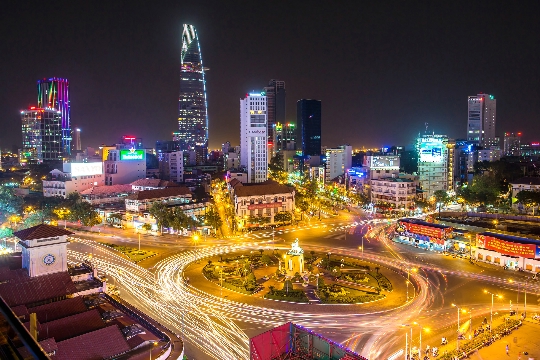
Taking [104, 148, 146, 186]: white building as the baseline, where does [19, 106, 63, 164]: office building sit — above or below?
above

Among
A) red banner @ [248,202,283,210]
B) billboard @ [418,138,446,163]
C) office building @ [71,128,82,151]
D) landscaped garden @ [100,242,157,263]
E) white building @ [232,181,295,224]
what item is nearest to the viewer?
landscaped garden @ [100,242,157,263]

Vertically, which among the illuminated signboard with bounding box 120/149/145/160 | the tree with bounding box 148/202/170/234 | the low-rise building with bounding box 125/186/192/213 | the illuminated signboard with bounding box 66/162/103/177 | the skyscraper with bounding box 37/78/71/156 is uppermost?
the skyscraper with bounding box 37/78/71/156

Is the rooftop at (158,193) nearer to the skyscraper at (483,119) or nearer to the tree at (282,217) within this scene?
the tree at (282,217)

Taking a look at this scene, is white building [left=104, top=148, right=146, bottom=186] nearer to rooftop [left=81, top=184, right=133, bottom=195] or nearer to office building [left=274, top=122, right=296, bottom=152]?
rooftop [left=81, top=184, right=133, bottom=195]

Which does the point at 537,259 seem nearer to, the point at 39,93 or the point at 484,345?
the point at 484,345

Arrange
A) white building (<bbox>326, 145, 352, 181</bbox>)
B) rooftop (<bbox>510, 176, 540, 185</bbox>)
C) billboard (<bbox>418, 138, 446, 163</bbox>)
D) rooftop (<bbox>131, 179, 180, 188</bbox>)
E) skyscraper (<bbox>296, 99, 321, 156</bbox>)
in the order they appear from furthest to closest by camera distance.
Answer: skyscraper (<bbox>296, 99, 321, 156</bbox>)
white building (<bbox>326, 145, 352, 181</bbox>)
billboard (<bbox>418, 138, 446, 163</bbox>)
rooftop (<bbox>131, 179, 180, 188</bbox>)
rooftop (<bbox>510, 176, 540, 185</bbox>)

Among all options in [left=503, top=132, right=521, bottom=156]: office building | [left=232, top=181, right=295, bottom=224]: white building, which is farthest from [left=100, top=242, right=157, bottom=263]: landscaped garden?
[left=503, top=132, right=521, bottom=156]: office building
